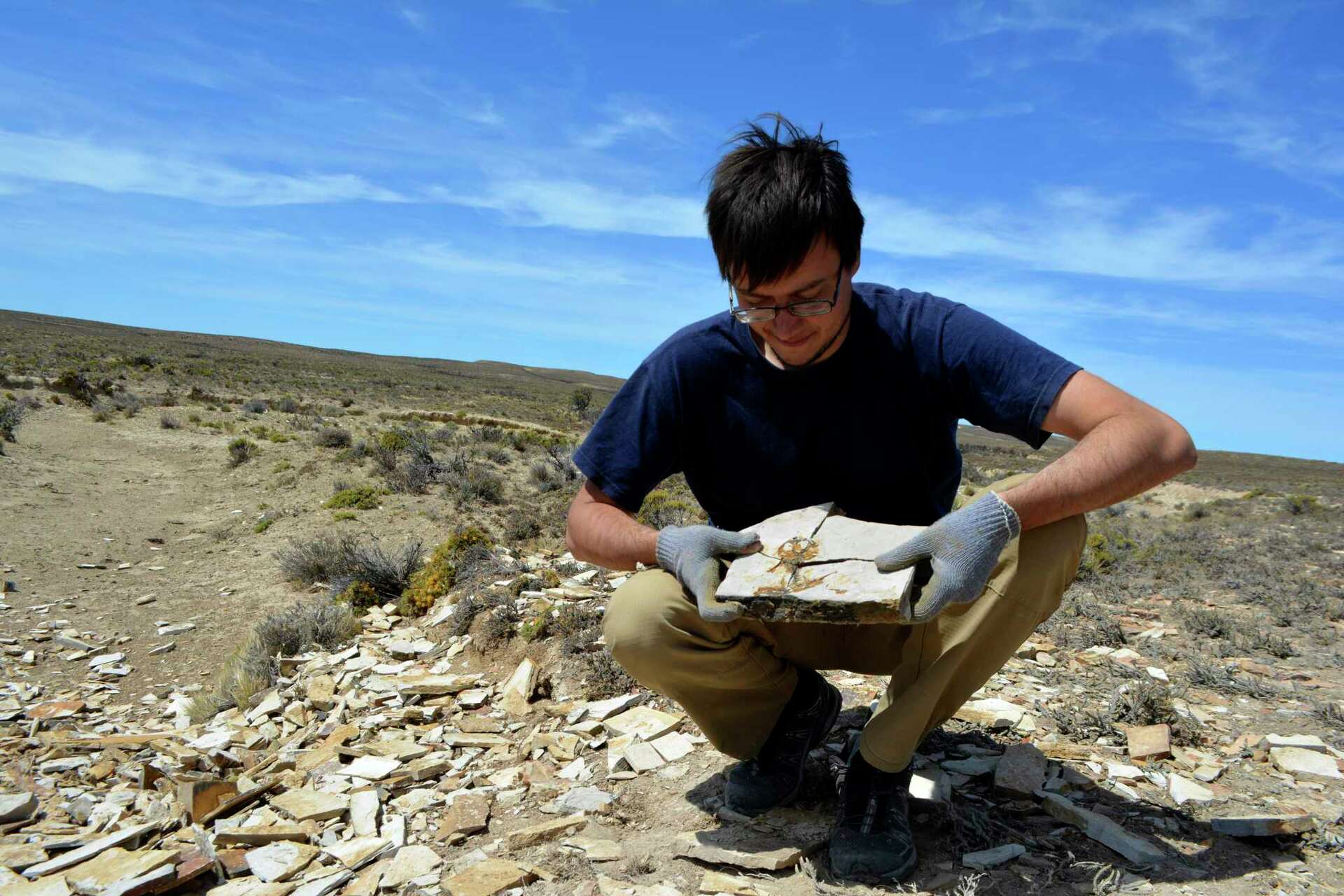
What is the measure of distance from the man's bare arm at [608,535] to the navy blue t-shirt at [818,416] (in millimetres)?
58

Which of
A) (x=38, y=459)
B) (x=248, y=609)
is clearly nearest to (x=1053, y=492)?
(x=248, y=609)

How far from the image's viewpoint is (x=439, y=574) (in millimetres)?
6473

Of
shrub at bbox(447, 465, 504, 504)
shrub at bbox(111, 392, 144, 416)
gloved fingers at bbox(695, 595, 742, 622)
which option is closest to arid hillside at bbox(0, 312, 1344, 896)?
shrub at bbox(447, 465, 504, 504)

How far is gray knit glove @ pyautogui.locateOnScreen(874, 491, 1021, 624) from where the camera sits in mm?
2131

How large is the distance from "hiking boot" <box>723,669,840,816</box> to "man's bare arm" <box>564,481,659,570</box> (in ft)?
2.40

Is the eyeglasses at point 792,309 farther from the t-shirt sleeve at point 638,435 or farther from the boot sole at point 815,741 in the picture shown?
the boot sole at point 815,741

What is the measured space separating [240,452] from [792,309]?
14.4 m

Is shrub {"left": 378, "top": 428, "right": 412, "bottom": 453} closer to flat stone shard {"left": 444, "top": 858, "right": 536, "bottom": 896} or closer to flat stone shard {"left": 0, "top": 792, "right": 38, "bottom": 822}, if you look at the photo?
flat stone shard {"left": 0, "top": 792, "right": 38, "bottom": 822}

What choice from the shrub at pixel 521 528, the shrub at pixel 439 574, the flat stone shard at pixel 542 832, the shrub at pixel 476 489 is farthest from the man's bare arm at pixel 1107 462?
the shrub at pixel 476 489

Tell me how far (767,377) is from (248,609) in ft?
21.7

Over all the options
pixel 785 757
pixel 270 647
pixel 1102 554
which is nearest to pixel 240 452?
pixel 270 647

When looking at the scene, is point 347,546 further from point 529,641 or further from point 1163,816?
point 1163,816

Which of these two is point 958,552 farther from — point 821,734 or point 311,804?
point 311,804

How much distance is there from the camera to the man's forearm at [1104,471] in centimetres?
218
